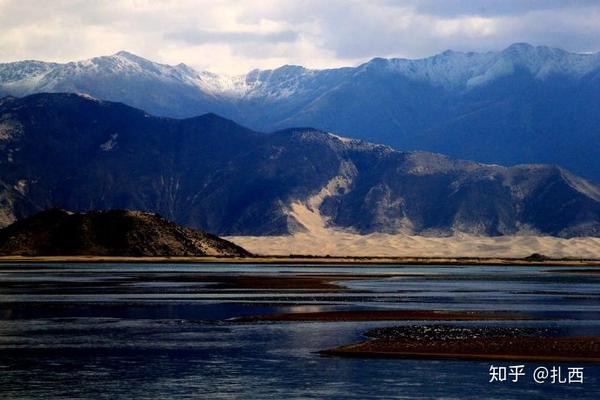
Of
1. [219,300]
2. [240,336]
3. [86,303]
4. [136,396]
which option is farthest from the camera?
[219,300]

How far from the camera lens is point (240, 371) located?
5616 centimetres

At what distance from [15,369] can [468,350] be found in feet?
77.2

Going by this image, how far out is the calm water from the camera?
5066cm

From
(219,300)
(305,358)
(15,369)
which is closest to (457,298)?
(219,300)

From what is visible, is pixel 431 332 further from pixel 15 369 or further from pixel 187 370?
pixel 15 369

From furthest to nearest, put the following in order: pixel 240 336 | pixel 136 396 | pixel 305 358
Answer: pixel 240 336 < pixel 305 358 < pixel 136 396

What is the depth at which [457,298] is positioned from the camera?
111 metres

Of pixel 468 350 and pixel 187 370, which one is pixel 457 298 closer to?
pixel 468 350

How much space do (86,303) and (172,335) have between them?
2832 centimetres

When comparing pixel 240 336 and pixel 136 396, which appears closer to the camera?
pixel 136 396

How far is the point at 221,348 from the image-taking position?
65312 mm

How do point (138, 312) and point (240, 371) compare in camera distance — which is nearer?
point (240, 371)

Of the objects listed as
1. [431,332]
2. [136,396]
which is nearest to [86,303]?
[431,332]

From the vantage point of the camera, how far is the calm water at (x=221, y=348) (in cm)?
5066
